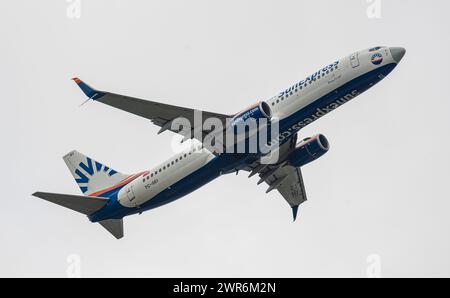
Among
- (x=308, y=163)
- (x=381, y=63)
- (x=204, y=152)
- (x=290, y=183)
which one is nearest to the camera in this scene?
(x=381, y=63)

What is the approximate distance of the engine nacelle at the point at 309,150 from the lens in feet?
205

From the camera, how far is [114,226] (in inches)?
2544

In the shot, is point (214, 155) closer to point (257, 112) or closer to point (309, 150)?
point (257, 112)

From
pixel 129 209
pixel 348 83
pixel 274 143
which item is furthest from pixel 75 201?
pixel 348 83

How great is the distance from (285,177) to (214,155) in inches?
396

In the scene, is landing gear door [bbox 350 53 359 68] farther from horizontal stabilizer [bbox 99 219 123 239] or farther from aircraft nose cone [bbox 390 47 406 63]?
horizontal stabilizer [bbox 99 219 123 239]

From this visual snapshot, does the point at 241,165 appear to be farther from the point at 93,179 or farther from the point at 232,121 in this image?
the point at 93,179

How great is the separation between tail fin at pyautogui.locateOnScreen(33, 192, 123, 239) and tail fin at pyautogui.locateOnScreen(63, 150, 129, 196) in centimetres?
246

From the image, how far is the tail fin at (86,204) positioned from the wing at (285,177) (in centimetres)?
1101

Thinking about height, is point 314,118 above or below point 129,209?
above

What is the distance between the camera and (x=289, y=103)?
56.9 meters

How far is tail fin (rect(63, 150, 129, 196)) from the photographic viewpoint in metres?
65.2

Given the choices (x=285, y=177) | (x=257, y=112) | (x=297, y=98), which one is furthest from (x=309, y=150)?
(x=257, y=112)

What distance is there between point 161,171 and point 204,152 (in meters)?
3.61
